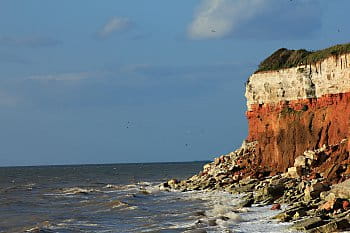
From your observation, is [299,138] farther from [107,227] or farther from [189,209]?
[107,227]

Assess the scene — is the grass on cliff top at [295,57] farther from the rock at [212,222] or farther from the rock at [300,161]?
the rock at [212,222]

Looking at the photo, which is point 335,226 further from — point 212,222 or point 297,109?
point 297,109

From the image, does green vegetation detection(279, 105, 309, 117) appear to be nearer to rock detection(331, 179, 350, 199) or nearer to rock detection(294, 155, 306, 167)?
rock detection(294, 155, 306, 167)

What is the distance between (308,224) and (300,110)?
2358 centimetres

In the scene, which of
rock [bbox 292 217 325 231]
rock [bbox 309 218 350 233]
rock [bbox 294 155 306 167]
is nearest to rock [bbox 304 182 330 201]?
rock [bbox 292 217 325 231]

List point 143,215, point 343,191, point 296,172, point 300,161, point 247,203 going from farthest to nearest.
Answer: point 300,161, point 296,172, point 143,215, point 247,203, point 343,191

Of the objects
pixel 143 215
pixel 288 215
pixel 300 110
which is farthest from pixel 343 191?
pixel 300 110

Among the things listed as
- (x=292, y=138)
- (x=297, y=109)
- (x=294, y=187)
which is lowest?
(x=294, y=187)

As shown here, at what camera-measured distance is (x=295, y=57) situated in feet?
164

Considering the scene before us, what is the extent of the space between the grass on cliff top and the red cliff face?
3.10 meters

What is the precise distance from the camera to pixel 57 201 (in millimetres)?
51688

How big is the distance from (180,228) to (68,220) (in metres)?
9.81

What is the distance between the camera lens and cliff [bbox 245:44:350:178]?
41250mm

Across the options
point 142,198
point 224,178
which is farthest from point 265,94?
point 142,198
